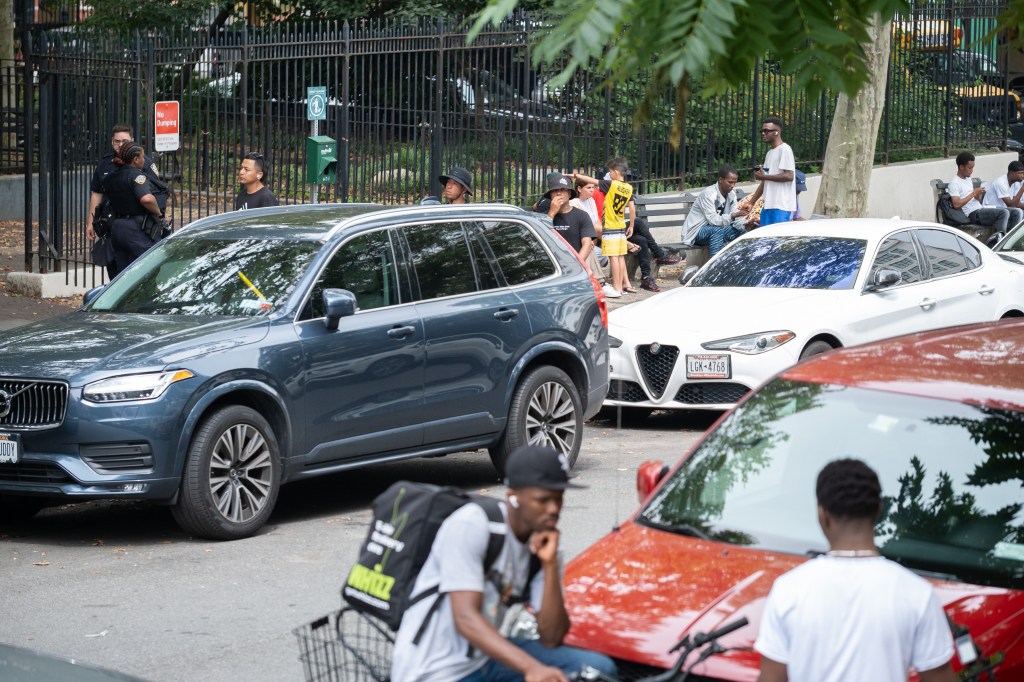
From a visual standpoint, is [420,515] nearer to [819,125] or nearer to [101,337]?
[101,337]

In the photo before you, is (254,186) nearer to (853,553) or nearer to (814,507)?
(814,507)

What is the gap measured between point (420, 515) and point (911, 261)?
393 inches

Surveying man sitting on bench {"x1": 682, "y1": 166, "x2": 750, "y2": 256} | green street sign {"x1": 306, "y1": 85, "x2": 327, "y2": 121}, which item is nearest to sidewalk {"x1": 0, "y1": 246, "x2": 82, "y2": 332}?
green street sign {"x1": 306, "y1": 85, "x2": 327, "y2": 121}

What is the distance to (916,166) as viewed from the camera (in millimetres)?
28328

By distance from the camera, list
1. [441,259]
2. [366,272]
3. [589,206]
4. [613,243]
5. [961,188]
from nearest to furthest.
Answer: [366,272] < [441,259] < [589,206] < [613,243] < [961,188]

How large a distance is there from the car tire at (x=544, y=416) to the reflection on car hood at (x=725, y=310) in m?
1.78

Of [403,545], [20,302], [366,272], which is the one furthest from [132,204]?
[403,545]

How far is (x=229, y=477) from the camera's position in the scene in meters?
8.57

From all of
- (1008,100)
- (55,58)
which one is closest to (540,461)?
(55,58)

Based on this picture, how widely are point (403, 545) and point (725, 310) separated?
8552 mm

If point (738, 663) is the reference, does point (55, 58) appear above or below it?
above

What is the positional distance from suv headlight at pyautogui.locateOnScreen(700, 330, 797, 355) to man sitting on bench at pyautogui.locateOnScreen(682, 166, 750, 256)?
8.82m

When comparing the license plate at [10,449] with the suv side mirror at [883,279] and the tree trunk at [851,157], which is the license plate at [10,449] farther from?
the tree trunk at [851,157]

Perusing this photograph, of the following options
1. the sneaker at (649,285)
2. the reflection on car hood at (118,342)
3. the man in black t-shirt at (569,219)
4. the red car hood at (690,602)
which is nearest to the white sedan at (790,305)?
the man in black t-shirt at (569,219)
